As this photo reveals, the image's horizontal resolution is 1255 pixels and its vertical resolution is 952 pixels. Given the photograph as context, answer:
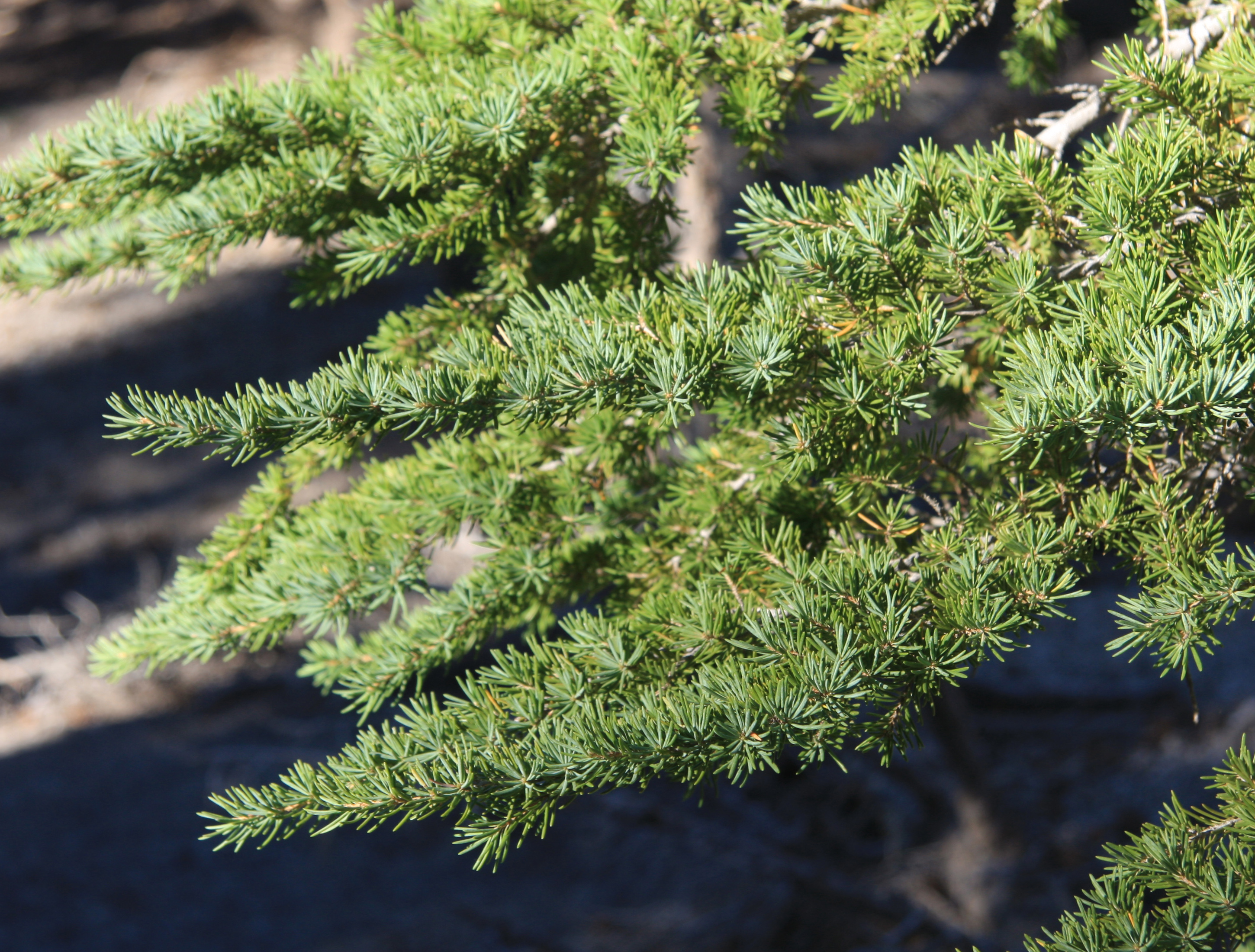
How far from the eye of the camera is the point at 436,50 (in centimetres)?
159

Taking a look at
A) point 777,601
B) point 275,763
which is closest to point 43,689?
point 275,763

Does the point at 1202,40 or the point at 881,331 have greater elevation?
the point at 1202,40

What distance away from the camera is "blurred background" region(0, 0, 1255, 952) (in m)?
3.19

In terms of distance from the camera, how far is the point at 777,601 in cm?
112

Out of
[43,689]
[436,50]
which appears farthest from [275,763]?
[436,50]

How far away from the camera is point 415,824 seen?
11.8ft

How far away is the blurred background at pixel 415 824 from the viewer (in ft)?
10.5

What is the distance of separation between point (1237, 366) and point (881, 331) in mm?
394

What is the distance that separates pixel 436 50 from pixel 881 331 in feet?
3.39

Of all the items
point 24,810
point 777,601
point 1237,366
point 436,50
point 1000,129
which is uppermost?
point 436,50

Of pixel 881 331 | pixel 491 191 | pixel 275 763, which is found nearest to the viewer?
pixel 881 331

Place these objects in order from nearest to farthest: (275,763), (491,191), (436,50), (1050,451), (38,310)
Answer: (1050,451) → (491,191) → (436,50) → (275,763) → (38,310)

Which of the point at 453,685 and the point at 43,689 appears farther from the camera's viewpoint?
the point at 43,689

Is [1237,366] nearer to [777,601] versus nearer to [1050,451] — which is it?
[1050,451]
